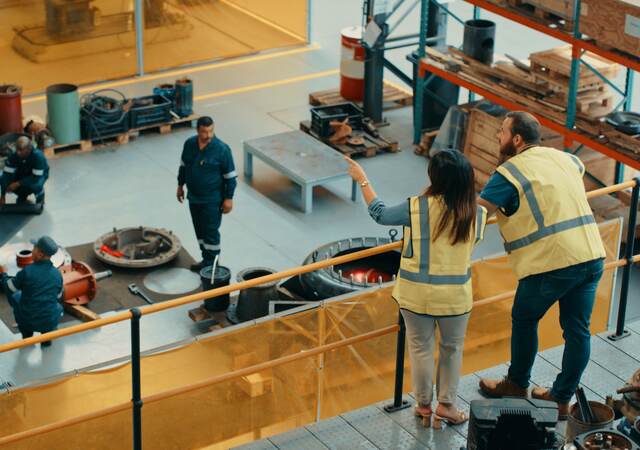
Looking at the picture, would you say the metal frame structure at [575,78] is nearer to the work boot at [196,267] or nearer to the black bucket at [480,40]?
the black bucket at [480,40]

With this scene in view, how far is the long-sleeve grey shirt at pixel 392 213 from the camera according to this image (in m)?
7.01

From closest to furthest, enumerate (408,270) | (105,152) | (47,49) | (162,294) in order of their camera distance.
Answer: (408,270) → (162,294) → (105,152) → (47,49)

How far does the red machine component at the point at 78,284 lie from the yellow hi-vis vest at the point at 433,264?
587 centimetres

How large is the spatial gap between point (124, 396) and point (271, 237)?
267 inches

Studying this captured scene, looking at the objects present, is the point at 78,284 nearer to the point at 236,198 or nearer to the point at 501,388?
the point at 236,198

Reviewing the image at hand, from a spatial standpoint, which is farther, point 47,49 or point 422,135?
point 47,49

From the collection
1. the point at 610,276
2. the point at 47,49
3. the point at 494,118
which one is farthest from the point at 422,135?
the point at 610,276

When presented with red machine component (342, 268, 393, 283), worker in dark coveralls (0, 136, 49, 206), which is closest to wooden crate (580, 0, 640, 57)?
red machine component (342, 268, 393, 283)

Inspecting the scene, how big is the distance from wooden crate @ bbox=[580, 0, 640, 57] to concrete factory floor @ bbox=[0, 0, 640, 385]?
8.49ft

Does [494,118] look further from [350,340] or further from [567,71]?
[350,340]

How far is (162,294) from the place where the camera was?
41.8 ft

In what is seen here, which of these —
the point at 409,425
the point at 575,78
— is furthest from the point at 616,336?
the point at 575,78

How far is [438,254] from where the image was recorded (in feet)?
23.0

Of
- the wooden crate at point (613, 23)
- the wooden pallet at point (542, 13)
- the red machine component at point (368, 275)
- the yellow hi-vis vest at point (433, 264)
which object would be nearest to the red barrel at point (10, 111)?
the red machine component at point (368, 275)
